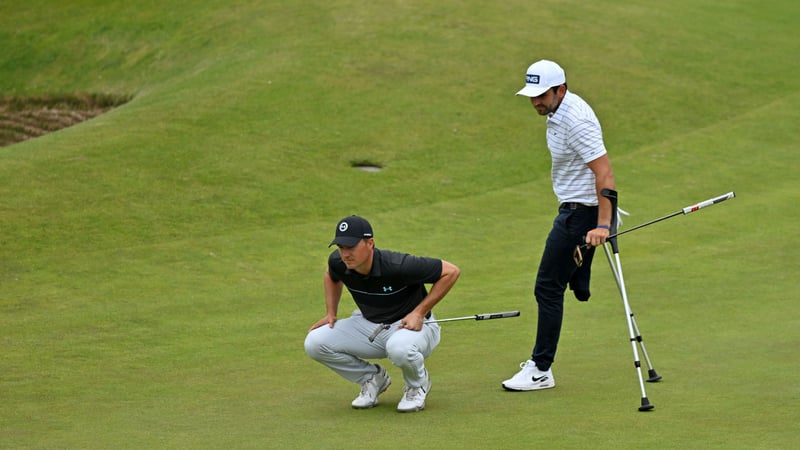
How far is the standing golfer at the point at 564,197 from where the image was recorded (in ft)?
25.6

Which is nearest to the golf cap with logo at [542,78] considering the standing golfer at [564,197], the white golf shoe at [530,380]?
the standing golfer at [564,197]

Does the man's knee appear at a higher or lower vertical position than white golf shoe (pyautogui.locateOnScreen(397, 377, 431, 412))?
higher

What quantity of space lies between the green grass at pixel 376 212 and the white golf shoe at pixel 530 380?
0.12 metres

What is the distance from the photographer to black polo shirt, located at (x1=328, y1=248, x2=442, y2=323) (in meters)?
7.40

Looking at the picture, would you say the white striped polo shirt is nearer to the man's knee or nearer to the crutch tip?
the crutch tip

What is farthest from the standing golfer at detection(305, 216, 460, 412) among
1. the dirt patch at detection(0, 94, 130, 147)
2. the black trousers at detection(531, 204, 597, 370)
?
the dirt patch at detection(0, 94, 130, 147)

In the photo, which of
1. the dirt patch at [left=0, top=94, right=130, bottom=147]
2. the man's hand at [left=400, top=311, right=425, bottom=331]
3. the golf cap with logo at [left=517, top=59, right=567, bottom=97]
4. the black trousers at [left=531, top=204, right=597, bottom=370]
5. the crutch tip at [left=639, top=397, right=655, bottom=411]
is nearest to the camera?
the crutch tip at [left=639, top=397, right=655, bottom=411]

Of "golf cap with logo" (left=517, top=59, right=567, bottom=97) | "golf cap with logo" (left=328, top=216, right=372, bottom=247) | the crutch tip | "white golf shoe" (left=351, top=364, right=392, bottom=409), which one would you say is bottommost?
"white golf shoe" (left=351, top=364, right=392, bottom=409)

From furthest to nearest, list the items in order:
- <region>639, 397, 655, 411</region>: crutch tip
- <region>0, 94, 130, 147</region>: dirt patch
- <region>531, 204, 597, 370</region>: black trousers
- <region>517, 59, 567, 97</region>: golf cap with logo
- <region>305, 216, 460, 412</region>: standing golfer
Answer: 1. <region>0, 94, 130, 147</region>: dirt patch
2. <region>531, 204, 597, 370</region>: black trousers
3. <region>517, 59, 567, 97</region>: golf cap with logo
4. <region>305, 216, 460, 412</region>: standing golfer
5. <region>639, 397, 655, 411</region>: crutch tip

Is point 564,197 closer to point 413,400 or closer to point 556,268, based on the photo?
point 556,268

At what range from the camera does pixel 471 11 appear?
2567cm

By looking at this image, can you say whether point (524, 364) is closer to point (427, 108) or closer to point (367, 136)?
point (367, 136)

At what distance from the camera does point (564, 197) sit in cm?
809

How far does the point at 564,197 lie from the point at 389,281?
1454mm
